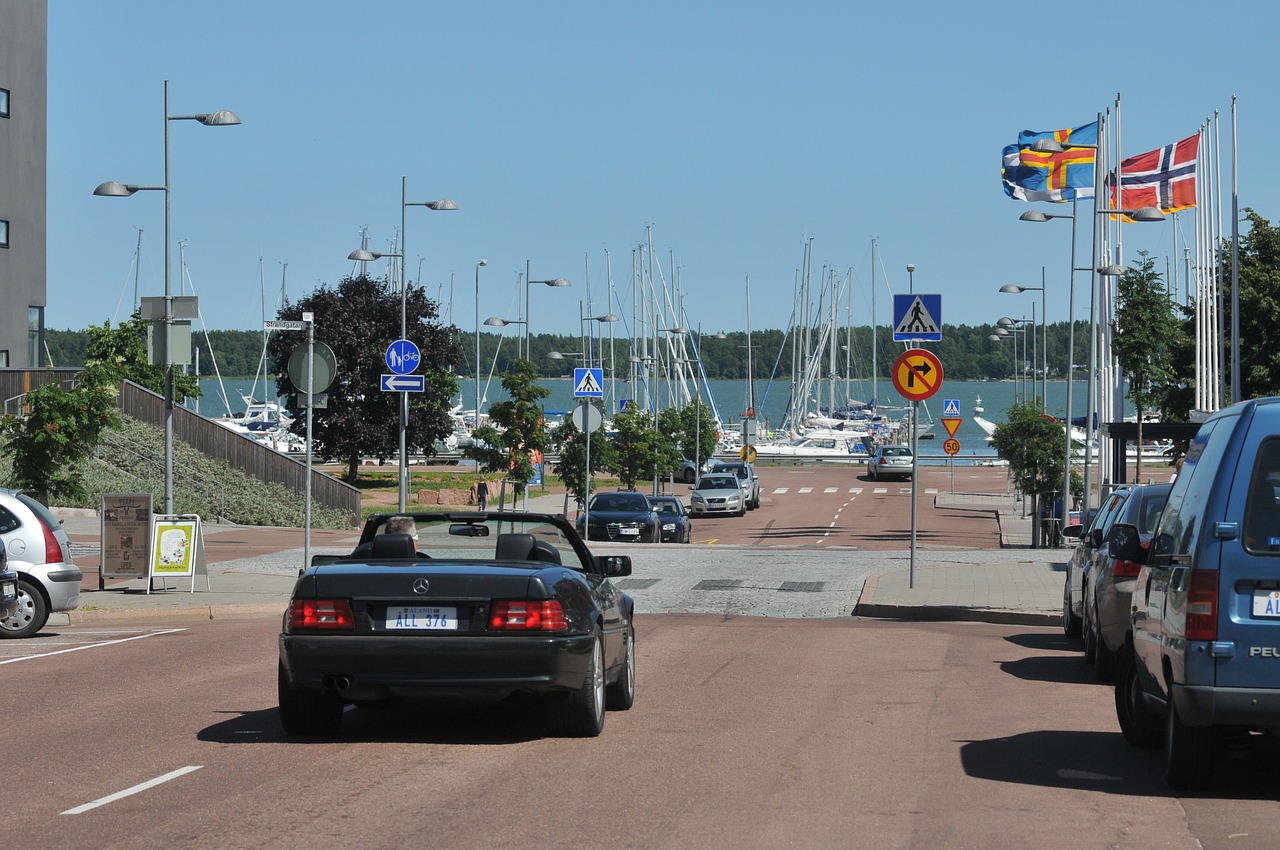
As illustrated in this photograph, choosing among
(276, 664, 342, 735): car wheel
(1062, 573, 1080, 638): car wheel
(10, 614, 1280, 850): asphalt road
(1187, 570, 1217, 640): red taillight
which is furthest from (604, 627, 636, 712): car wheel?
(1062, 573, 1080, 638): car wheel

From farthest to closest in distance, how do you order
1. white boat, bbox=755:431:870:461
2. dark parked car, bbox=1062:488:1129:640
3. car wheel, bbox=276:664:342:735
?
white boat, bbox=755:431:870:461
dark parked car, bbox=1062:488:1129:640
car wheel, bbox=276:664:342:735

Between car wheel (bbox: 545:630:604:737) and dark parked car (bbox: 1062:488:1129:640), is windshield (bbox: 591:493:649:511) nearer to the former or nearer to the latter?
dark parked car (bbox: 1062:488:1129:640)

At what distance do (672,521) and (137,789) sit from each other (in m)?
32.2

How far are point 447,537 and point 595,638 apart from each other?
63.9 inches

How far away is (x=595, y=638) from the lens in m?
9.98

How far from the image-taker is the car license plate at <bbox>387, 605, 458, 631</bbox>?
9484mm

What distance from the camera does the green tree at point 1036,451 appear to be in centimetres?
4297

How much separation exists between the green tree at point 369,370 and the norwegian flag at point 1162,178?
2740 centimetres

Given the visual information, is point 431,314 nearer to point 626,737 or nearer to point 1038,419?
point 1038,419

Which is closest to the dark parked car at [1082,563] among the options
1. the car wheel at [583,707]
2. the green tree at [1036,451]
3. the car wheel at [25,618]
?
the car wheel at [583,707]

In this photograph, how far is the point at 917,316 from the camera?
72.8ft

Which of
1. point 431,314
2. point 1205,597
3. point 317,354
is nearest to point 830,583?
point 317,354

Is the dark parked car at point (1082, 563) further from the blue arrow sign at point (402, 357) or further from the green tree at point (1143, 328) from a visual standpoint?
the green tree at point (1143, 328)

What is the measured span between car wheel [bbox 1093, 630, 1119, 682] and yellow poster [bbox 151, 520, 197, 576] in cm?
1253
